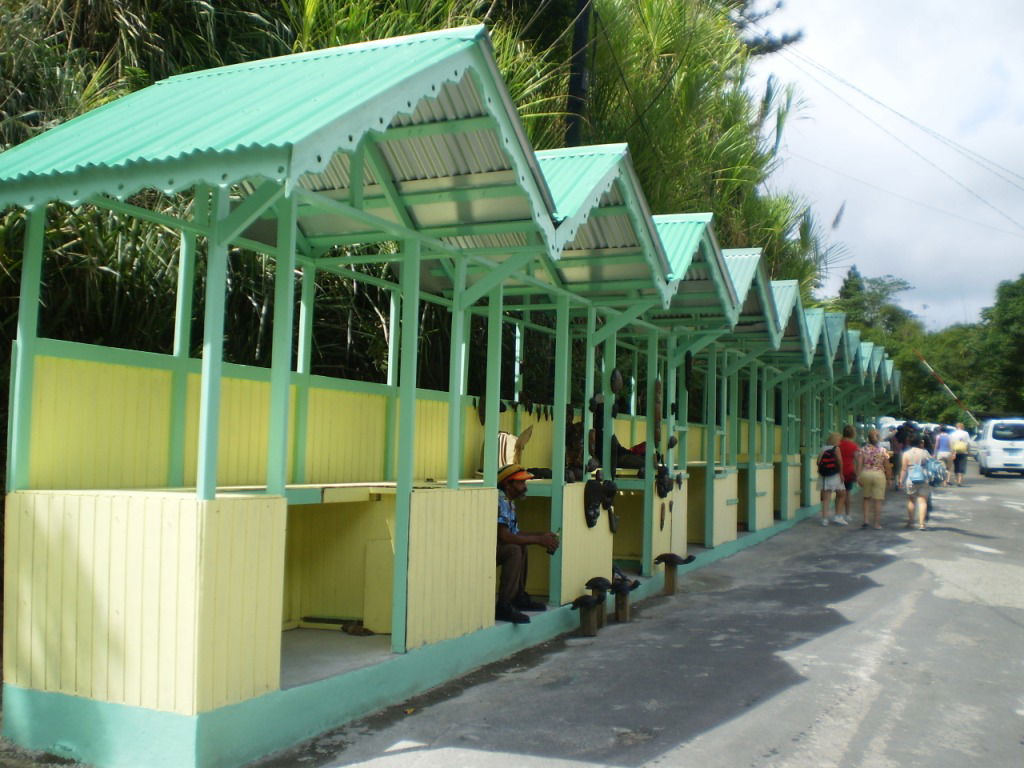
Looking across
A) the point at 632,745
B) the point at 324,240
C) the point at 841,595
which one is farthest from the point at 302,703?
the point at 841,595

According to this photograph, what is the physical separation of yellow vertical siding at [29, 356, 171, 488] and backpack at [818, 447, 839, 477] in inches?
499

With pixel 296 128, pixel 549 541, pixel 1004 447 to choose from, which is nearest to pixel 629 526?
pixel 549 541

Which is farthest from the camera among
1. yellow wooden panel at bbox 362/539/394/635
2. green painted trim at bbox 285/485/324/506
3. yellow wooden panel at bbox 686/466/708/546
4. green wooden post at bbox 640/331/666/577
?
yellow wooden panel at bbox 686/466/708/546

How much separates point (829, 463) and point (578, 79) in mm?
7606

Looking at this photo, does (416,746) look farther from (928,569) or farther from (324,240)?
(928,569)

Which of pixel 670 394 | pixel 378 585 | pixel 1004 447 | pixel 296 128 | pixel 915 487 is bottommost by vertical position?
pixel 378 585

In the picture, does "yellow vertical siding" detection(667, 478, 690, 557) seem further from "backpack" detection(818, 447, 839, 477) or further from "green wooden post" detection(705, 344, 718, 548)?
"backpack" detection(818, 447, 839, 477)

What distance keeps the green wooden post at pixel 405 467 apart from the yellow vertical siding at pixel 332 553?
0.64 meters

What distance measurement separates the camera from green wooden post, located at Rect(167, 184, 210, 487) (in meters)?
5.64

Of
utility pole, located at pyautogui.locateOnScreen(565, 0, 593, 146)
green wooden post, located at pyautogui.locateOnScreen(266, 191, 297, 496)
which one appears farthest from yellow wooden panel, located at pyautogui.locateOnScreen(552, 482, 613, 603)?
utility pole, located at pyautogui.locateOnScreen(565, 0, 593, 146)

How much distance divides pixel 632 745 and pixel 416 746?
3.71 ft

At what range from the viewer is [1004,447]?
3016 centimetres

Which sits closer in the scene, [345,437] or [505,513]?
[345,437]

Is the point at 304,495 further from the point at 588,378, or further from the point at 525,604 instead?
the point at 588,378
